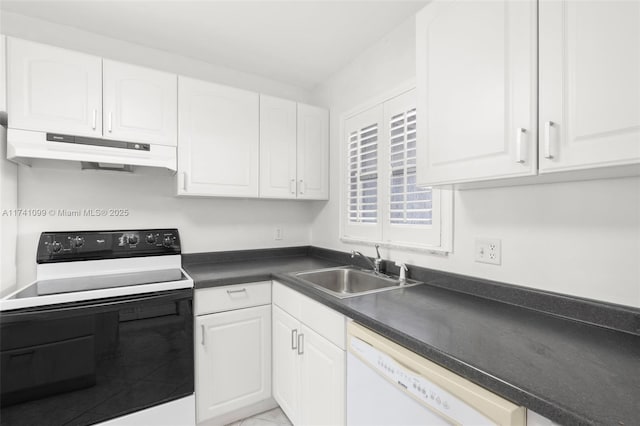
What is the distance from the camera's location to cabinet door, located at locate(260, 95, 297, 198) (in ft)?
7.25

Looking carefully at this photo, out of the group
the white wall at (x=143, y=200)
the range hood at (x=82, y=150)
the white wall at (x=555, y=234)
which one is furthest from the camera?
the white wall at (x=143, y=200)

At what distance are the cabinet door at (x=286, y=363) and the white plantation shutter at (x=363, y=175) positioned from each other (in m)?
0.90

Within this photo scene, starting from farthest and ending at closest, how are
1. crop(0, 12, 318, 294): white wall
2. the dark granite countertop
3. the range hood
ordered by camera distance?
1. crop(0, 12, 318, 294): white wall
2. the range hood
3. the dark granite countertop

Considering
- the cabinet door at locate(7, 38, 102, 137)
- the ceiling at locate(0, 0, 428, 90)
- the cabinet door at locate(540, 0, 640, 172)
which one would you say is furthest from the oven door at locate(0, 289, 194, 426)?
the cabinet door at locate(540, 0, 640, 172)

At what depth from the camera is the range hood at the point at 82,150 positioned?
1.48m

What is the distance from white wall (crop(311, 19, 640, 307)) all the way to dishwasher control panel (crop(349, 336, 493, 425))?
2.24 feet

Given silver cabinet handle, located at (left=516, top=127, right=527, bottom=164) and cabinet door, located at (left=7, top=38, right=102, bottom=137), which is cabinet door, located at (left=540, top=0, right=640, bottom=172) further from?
cabinet door, located at (left=7, top=38, right=102, bottom=137)

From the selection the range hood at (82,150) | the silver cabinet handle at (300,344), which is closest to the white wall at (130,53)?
the range hood at (82,150)

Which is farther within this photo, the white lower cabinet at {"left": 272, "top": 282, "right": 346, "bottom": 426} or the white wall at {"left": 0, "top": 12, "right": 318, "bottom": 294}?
the white wall at {"left": 0, "top": 12, "right": 318, "bottom": 294}

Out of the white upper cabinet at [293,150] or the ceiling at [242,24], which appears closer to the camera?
the ceiling at [242,24]

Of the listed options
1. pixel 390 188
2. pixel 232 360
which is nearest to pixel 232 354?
pixel 232 360

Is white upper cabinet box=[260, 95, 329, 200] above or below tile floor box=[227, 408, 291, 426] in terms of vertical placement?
above

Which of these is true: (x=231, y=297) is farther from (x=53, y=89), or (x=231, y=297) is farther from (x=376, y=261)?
(x=53, y=89)

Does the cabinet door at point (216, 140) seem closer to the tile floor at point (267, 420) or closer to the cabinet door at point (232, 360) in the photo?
the cabinet door at point (232, 360)
